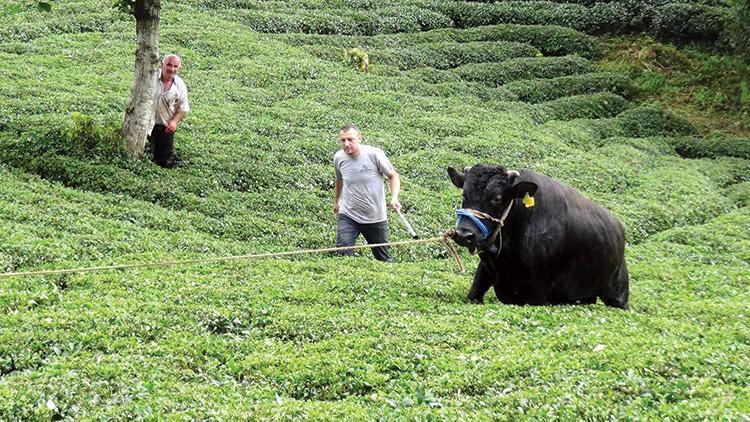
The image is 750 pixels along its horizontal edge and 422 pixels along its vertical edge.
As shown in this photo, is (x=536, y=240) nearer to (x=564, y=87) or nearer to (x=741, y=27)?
(x=564, y=87)

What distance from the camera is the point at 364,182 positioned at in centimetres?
1466

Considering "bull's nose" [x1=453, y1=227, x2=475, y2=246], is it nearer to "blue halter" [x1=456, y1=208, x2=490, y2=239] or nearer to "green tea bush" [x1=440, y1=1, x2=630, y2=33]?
"blue halter" [x1=456, y1=208, x2=490, y2=239]

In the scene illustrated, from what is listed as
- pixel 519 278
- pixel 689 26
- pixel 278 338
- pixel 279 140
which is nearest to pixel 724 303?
pixel 519 278

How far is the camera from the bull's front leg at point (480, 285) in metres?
12.9

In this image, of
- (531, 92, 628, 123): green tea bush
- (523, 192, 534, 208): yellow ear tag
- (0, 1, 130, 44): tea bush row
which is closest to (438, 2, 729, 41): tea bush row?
(531, 92, 628, 123): green tea bush

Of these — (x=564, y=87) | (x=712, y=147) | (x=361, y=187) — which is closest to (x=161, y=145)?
(x=361, y=187)

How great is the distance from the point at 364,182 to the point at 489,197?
3.38 meters

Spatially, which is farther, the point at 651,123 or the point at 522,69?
the point at 522,69

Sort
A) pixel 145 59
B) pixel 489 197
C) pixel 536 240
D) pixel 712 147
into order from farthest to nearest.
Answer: pixel 712 147 < pixel 145 59 < pixel 536 240 < pixel 489 197

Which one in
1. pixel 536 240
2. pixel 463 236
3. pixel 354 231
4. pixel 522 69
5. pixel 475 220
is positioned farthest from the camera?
pixel 522 69

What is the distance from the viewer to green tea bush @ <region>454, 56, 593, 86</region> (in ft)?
125

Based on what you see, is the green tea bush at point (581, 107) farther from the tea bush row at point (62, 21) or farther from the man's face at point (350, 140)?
the man's face at point (350, 140)

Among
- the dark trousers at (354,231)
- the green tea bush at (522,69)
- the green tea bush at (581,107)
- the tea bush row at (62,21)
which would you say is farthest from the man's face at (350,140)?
the green tea bush at (522,69)

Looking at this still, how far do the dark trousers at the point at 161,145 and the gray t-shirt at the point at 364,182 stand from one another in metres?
5.92
